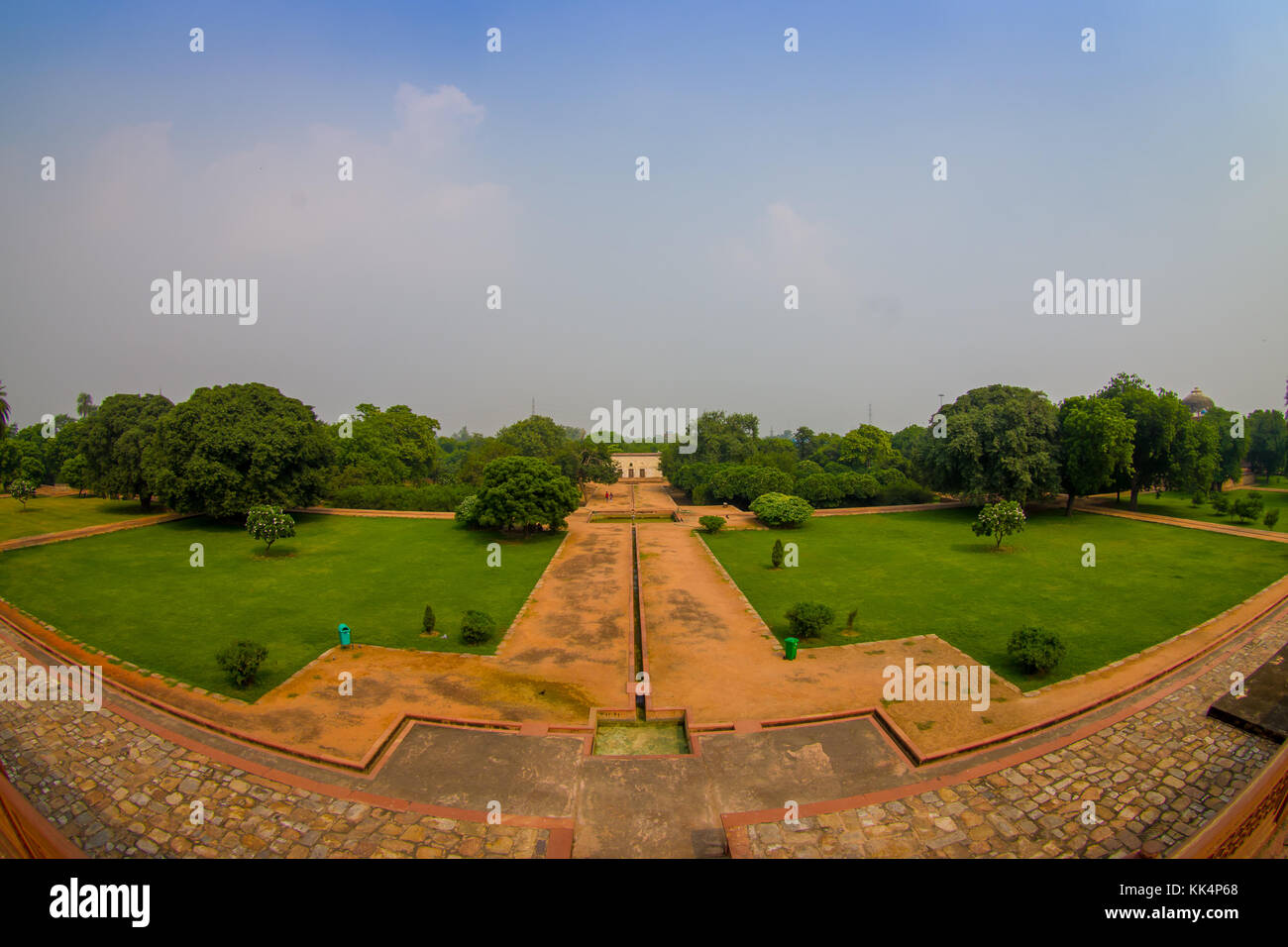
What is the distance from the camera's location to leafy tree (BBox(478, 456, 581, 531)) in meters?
25.0

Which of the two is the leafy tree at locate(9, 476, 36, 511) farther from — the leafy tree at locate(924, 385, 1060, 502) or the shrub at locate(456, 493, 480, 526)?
the leafy tree at locate(924, 385, 1060, 502)

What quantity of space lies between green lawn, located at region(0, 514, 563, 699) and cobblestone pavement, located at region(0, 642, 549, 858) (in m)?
2.25

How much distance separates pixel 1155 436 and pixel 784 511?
19583 mm

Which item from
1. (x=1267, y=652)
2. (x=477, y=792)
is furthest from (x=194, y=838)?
(x=1267, y=652)

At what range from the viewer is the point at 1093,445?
26453 mm

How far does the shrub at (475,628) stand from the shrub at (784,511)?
18.4 metres

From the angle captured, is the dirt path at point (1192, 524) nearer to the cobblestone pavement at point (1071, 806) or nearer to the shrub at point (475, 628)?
the cobblestone pavement at point (1071, 806)

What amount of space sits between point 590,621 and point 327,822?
856 cm

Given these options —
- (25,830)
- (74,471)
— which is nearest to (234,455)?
(74,471)

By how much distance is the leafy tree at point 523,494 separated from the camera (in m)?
25.0

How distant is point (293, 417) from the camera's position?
28156 mm

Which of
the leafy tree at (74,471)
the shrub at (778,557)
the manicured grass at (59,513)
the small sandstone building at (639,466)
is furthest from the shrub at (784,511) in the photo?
the small sandstone building at (639,466)

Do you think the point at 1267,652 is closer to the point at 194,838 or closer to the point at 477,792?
the point at 477,792
